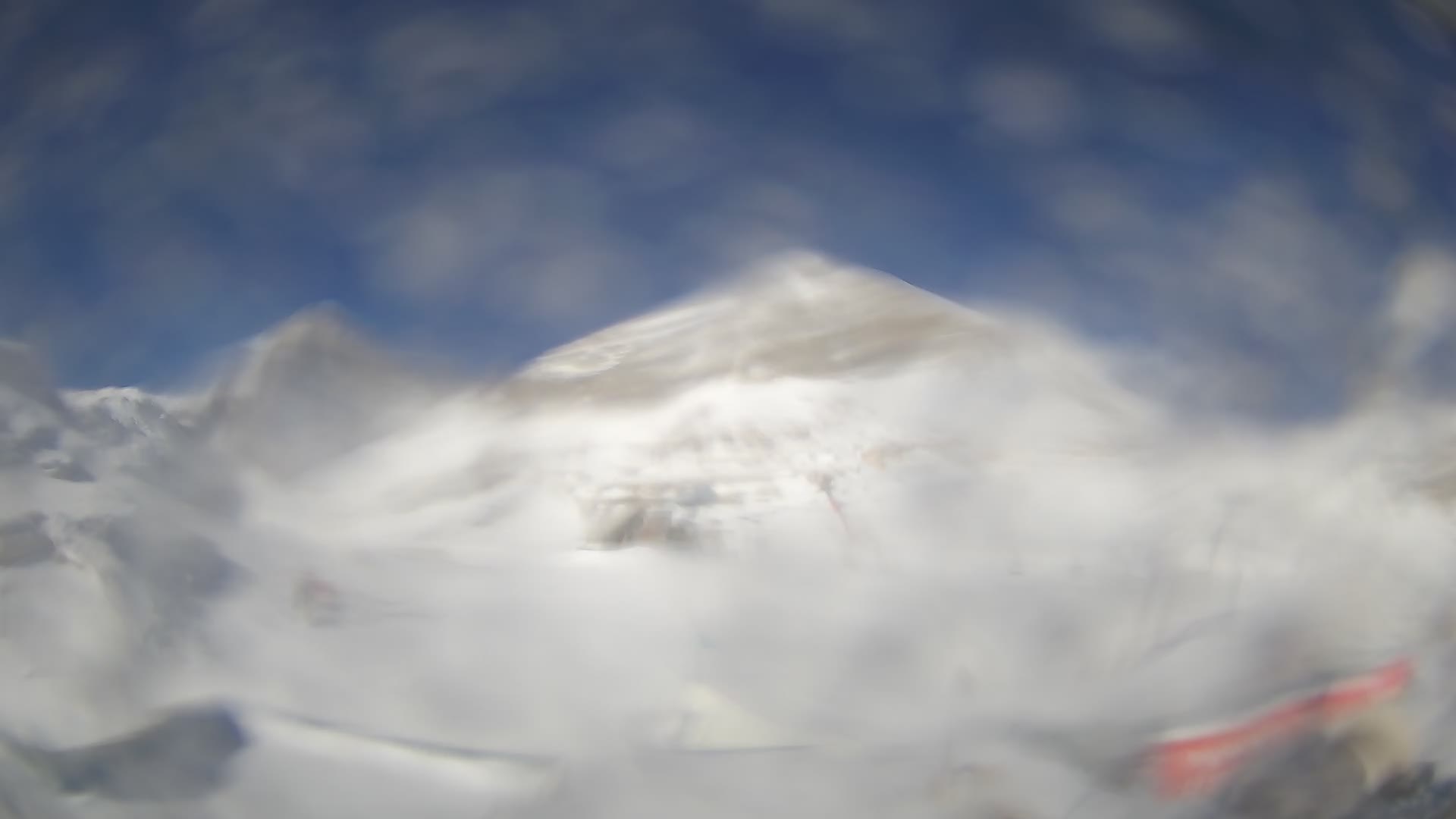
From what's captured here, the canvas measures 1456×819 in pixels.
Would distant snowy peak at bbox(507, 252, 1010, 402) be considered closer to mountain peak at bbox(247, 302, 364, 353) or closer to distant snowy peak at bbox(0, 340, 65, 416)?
mountain peak at bbox(247, 302, 364, 353)

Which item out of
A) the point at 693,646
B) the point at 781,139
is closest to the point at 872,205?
the point at 781,139

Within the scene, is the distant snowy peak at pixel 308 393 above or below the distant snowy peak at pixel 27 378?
below

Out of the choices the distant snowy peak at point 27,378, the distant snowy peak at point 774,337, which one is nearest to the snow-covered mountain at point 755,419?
the distant snowy peak at point 774,337

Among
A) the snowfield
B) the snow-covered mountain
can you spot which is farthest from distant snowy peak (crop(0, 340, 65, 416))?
the snow-covered mountain

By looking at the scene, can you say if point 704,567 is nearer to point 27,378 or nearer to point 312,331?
point 312,331

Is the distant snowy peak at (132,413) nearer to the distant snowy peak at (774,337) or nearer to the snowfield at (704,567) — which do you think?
the snowfield at (704,567)

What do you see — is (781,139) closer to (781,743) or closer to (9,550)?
(781,743)

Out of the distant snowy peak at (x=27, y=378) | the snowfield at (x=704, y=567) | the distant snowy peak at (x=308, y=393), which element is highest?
the distant snowy peak at (x=27, y=378)

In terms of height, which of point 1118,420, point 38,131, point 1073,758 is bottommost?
point 1073,758
